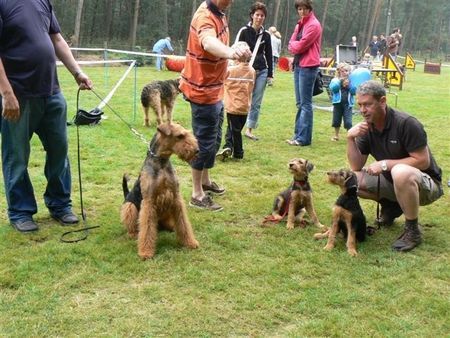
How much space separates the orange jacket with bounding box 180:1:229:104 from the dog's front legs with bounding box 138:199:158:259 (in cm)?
122

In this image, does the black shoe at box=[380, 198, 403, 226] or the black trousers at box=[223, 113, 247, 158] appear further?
the black trousers at box=[223, 113, 247, 158]

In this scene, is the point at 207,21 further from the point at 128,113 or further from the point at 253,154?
the point at 128,113

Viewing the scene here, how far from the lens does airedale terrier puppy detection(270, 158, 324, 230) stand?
14.5ft

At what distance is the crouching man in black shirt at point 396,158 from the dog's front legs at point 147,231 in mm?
1850

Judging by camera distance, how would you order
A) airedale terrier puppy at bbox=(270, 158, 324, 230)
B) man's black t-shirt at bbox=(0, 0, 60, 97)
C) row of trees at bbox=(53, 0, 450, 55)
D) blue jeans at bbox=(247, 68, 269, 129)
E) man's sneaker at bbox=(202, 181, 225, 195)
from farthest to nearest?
row of trees at bbox=(53, 0, 450, 55), blue jeans at bbox=(247, 68, 269, 129), man's sneaker at bbox=(202, 181, 225, 195), airedale terrier puppy at bbox=(270, 158, 324, 230), man's black t-shirt at bbox=(0, 0, 60, 97)

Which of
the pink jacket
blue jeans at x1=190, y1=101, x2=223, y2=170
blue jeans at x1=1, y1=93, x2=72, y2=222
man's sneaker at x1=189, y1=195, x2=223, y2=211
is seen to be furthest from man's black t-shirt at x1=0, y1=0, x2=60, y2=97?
the pink jacket

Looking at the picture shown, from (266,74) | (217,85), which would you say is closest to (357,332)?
(217,85)

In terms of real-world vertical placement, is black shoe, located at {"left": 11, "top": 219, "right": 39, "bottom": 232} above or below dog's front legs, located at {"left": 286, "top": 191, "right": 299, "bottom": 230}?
below

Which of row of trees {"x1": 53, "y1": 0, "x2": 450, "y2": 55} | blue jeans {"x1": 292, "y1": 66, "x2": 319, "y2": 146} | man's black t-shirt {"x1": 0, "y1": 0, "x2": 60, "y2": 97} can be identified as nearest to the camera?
man's black t-shirt {"x1": 0, "y1": 0, "x2": 60, "y2": 97}

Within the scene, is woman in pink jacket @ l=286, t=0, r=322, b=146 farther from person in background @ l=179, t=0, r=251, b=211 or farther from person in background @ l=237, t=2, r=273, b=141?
person in background @ l=179, t=0, r=251, b=211

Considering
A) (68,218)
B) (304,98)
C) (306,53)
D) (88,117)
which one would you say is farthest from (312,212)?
(88,117)

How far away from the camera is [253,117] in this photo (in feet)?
26.8

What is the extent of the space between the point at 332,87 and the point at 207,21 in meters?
4.50

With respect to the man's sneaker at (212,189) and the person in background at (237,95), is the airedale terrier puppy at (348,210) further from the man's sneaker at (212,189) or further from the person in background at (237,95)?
the person in background at (237,95)
